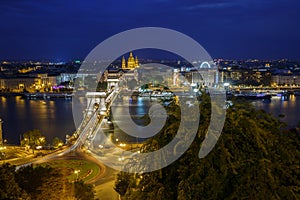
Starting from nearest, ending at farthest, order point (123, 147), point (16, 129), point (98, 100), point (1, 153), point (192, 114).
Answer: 1. point (192, 114)
2. point (1, 153)
3. point (123, 147)
4. point (16, 129)
5. point (98, 100)

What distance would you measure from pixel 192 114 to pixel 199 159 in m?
0.20

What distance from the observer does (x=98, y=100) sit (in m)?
9.53

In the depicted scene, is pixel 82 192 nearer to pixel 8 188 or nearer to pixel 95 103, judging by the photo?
pixel 8 188

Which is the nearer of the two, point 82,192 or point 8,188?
point 8,188

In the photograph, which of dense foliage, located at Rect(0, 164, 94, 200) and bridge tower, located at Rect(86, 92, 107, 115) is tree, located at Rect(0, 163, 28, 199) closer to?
dense foliage, located at Rect(0, 164, 94, 200)

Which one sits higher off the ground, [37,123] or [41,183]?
[41,183]

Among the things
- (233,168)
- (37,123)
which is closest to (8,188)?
(233,168)

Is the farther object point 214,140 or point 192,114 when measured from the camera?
point 192,114

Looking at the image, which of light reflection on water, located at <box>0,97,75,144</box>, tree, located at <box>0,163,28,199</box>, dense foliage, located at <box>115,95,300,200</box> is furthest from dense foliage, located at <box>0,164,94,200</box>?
light reflection on water, located at <box>0,97,75,144</box>

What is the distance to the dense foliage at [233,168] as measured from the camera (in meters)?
1.10

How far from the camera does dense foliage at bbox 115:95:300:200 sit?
1.10 metres

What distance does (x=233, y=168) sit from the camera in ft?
3.66

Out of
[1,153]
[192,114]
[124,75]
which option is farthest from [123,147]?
[124,75]

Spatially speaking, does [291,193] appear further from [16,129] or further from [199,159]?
[16,129]
